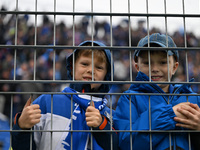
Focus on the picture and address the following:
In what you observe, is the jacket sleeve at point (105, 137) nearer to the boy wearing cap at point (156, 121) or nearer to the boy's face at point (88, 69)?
the boy wearing cap at point (156, 121)

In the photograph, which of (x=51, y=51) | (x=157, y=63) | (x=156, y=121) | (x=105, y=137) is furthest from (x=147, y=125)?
→ (x=51, y=51)

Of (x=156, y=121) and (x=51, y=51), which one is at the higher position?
(x=51, y=51)

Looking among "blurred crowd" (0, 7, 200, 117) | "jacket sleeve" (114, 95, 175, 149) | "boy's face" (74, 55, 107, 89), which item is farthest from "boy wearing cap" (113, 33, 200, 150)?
"blurred crowd" (0, 7, 200, 117)

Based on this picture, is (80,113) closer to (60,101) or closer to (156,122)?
(60,101)

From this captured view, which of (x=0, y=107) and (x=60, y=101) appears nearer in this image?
(x=60, y=101)

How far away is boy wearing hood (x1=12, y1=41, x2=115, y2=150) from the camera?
5.93ft

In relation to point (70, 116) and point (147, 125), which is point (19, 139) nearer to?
point (70, 116)

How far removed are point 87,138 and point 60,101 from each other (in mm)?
329

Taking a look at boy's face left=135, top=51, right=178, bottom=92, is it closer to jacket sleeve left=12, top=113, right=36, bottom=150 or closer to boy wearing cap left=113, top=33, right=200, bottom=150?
boy wearing cap left=113, top=33, right=200, bottom=150

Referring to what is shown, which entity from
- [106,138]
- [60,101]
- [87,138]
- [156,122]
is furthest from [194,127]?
[60,101]

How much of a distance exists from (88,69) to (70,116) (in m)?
0.32

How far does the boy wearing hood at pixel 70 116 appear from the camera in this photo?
1.81 m

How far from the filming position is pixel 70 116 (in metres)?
2.18

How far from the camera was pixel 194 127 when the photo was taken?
1802 mm
